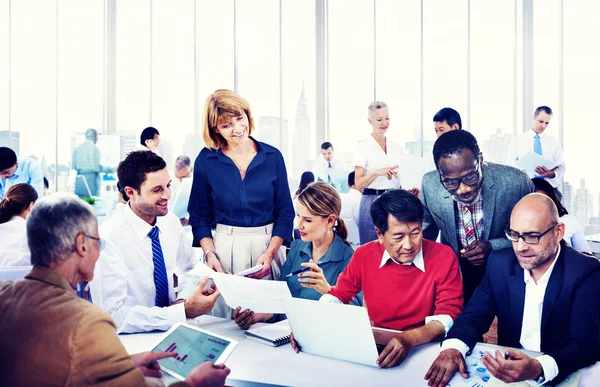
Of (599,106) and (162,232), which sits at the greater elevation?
(599,106)

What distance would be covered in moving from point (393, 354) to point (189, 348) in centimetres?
67

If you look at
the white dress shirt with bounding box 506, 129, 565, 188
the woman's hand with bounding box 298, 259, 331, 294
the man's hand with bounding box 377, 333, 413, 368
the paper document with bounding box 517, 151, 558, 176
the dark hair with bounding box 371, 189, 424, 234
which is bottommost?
the man's hand with bounding box 377, 333, 413, 368

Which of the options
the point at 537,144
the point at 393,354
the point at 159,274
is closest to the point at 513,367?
the point at 393,354

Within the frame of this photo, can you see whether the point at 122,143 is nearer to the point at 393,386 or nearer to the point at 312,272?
the point at 312,272

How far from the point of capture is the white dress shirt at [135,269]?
2.22 meters

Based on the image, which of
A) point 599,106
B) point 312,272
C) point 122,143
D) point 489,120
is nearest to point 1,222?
point 312,272

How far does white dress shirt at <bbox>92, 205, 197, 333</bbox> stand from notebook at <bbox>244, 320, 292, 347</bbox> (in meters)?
0.30

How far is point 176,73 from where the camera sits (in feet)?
25.8

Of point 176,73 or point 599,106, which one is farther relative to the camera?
point 176,73

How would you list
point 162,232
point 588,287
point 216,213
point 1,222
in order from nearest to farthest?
point 588,287 < point 162,232 < point 216,213 < point 1,222

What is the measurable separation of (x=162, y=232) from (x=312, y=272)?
77 cm

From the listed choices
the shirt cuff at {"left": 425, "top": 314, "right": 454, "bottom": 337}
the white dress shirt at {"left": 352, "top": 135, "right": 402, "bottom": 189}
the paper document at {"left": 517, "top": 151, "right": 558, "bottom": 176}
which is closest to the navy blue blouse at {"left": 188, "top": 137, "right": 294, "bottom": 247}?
the shirt cuff at {"left": 425, "top": 314, "right": 454, "bottom": 337}

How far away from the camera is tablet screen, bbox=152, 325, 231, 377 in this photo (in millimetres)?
1734

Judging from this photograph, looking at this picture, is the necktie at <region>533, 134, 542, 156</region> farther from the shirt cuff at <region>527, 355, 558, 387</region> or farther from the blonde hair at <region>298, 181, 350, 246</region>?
the shirt cuff at <region>527, 355, 558, 387</region>
